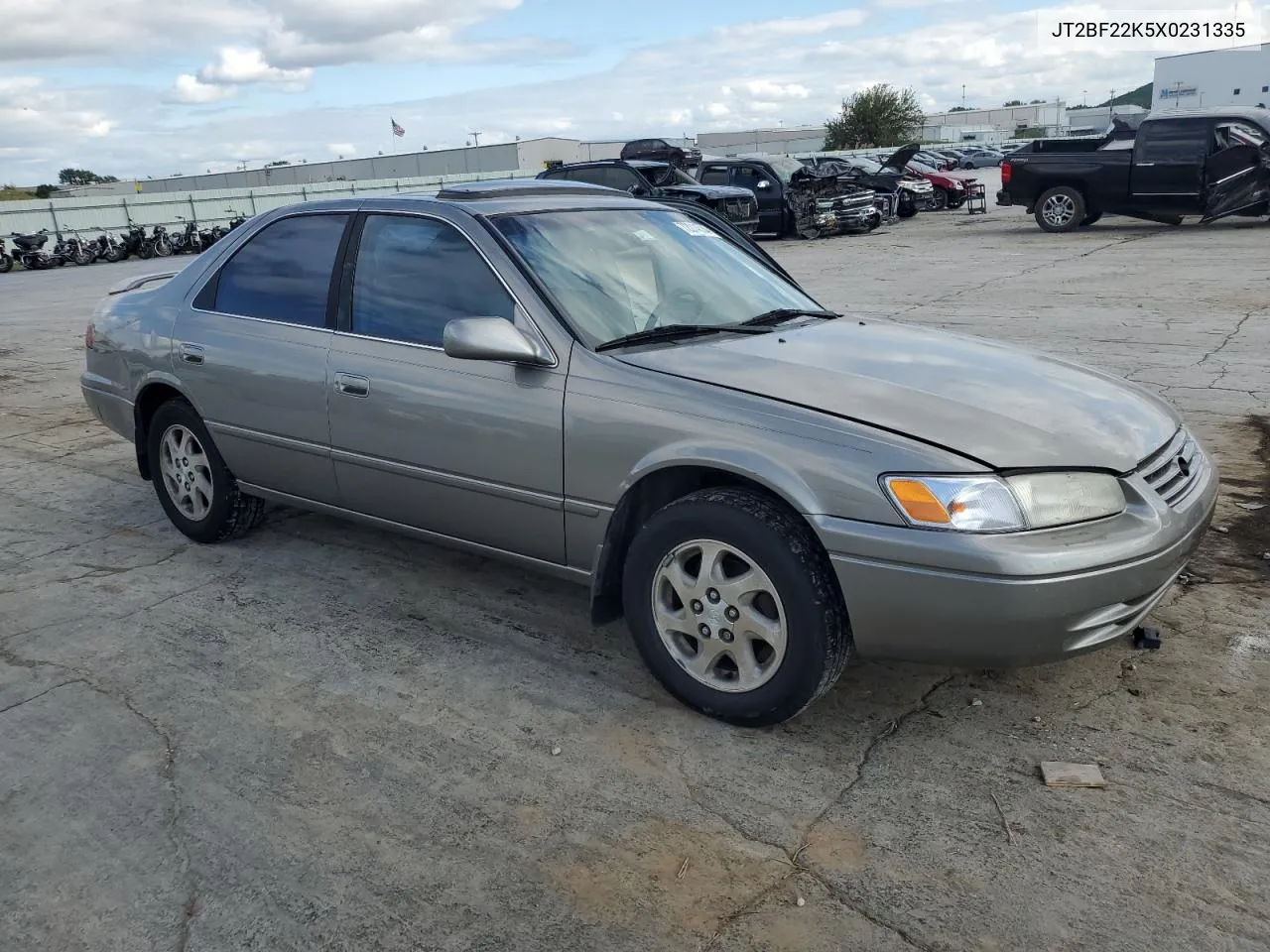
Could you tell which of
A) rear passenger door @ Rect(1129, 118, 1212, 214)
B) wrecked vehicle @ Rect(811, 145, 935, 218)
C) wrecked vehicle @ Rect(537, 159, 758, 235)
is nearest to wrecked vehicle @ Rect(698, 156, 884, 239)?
wrecked vehicle @ Rect(537, 159, 758, 235)

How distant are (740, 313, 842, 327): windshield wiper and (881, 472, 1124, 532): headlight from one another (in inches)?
49.9

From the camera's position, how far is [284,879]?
2.64 metres

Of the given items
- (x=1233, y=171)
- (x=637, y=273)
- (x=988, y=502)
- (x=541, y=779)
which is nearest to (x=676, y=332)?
(x=637, y=273)

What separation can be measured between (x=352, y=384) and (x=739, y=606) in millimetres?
1854

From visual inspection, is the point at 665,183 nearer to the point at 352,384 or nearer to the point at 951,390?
the point at 352,384

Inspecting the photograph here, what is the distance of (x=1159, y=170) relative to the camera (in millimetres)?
17000

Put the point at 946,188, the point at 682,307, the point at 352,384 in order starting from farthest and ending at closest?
1. the point at 946,188
2. the point at 352,384
3. the point at 682,307

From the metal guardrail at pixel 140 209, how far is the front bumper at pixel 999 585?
2784 centimetres

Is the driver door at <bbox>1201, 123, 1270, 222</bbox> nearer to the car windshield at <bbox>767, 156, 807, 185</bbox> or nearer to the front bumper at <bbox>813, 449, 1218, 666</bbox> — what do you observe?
the car windshield at <bbox>767, 156, 807, 185</bbox>

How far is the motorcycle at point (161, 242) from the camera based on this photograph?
29141 mm

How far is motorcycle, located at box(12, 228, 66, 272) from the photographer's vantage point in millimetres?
27641

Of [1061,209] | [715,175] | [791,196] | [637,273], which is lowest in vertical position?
[1061,209]

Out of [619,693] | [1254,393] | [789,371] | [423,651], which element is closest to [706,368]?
[789,371]

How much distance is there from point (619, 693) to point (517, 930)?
1.15 metres
